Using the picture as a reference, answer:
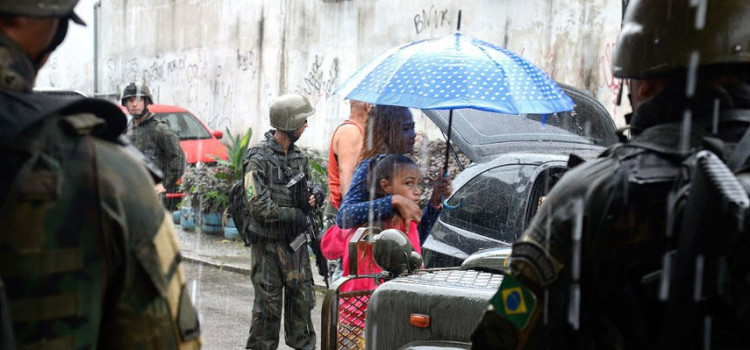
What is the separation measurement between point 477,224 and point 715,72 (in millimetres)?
3979

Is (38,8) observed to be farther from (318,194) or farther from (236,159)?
(236,159)

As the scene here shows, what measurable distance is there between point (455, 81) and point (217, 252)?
Result: 8624mm

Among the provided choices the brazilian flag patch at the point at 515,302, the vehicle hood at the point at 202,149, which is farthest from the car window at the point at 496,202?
the vehicle hood at the point at 202,149

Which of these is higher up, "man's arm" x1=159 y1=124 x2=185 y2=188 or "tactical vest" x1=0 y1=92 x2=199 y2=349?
"tactical vest" x1=0 y1=92 x2=199 y2=349

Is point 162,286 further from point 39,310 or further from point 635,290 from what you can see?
point 635,290

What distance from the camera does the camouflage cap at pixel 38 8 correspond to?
2.01m

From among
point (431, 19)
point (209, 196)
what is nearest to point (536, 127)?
point (431, 19)

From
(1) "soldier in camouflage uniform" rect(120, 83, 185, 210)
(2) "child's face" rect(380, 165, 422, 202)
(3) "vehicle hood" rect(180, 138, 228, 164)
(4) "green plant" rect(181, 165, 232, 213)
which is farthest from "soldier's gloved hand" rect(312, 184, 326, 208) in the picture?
(3) "vehicle hood" rect(180, 138, 228, 164)

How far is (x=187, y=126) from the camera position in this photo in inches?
678

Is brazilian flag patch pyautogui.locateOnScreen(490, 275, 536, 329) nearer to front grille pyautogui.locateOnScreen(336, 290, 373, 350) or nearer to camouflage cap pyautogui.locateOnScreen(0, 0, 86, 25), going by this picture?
camouflage cap pyautogui.locateOnScreen(0, 0, 86, 25)

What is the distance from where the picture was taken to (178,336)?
2090 millimetres

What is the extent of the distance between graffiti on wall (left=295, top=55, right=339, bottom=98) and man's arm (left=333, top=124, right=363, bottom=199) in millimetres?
10139

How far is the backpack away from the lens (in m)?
2.12

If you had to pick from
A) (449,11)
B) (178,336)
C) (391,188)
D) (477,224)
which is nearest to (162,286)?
(178,336)
